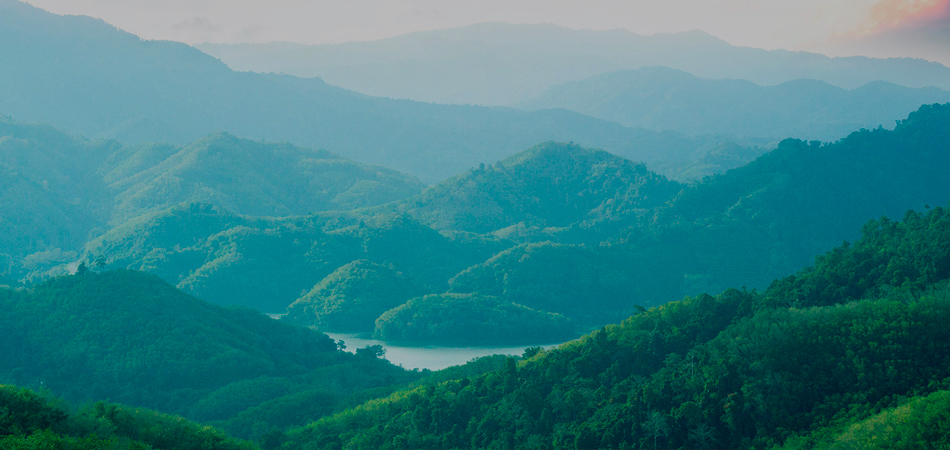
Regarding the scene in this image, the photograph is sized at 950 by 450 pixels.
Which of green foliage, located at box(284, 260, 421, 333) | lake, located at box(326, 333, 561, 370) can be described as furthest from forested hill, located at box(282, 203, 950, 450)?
green foliage, located at box(284, 260, 421, 333)

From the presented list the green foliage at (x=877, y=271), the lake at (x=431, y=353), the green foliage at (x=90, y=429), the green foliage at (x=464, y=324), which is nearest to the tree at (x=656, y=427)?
the green foliage at (x=877, y=271)

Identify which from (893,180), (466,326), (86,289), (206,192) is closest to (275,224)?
(206,192)

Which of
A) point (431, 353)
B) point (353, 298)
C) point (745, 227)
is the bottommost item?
point (431, 353)

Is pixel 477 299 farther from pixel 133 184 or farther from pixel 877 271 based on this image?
pixel 133 184

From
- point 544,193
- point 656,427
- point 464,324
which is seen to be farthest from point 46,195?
point 656,427

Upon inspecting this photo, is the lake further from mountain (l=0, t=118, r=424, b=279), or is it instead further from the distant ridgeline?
mountain (l=0, t=118, r=424, b=279)
